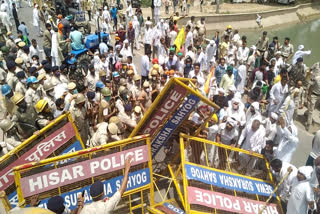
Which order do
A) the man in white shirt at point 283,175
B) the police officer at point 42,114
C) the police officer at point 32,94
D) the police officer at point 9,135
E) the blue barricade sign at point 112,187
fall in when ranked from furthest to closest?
the police officer at point 32,94 < the police officer at point 42,114 < the man in white shirt at point 283,175 < the police officer at point 9,135 < the blue barricade sign at point 112,187

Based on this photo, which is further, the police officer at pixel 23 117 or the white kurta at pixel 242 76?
the white kurta at pixel 242 76

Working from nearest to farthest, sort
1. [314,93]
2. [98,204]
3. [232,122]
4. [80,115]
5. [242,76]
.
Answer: [98,204]
[80,115]
[232,122]
[314,93]
[242,76]

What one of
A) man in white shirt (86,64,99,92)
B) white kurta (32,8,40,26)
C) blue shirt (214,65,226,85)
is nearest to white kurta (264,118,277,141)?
blue shirt (214,65,226,85)

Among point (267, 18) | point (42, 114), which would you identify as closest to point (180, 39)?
point (42, 114)

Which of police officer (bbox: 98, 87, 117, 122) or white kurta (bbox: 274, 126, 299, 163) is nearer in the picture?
white kurta (bbox: 274, 126, 299, 163)

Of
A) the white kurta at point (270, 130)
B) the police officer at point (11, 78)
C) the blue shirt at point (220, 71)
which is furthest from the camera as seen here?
the blue shirt at point (220, 71)

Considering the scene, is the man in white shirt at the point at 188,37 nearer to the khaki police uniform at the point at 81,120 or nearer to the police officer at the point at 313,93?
the police officer at the point at 313,93

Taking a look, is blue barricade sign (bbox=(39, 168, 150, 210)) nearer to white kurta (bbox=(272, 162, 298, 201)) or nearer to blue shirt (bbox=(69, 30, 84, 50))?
white kurta (bbox=(272, 162, 298, 201))

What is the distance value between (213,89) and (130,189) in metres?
4.27

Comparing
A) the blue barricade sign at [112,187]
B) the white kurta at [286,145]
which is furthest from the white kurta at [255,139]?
the blue barricade sign at [112,187]

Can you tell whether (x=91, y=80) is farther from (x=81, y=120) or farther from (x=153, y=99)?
(x=81, y=120)

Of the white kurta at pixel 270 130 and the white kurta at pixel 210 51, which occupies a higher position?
the white kurta at pixel 210 51

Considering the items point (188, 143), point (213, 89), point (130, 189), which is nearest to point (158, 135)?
point (188, 143)

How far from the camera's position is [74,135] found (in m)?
4.91
